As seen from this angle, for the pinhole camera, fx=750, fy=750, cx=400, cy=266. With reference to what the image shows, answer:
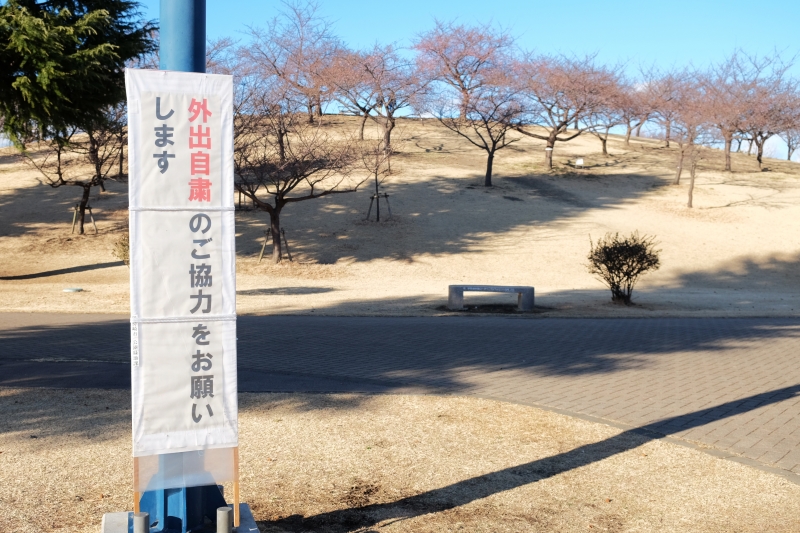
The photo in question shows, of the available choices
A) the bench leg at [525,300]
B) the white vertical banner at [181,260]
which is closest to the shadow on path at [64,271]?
the bench leg at [525,300]

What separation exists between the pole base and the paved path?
11.1ft

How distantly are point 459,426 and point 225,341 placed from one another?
3.04 metres

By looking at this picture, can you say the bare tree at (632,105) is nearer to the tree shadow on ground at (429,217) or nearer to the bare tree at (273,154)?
the tree shadow on ground at (429,217)

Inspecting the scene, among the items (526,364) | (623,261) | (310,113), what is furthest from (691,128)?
(526,364)

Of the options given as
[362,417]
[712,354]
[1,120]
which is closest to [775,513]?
[362,417]

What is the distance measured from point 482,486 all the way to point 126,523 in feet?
7.10

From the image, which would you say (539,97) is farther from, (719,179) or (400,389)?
(400,389)

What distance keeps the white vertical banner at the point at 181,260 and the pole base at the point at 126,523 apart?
0.46m

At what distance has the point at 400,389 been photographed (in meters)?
7.43

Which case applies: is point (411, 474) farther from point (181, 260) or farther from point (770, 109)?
point (770, 109)

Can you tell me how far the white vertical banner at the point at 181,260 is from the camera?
3.41 meters

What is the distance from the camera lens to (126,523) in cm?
375

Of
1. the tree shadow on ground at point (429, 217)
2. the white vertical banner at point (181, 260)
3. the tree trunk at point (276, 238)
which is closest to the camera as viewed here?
the white vertical banner at point (181, 260)

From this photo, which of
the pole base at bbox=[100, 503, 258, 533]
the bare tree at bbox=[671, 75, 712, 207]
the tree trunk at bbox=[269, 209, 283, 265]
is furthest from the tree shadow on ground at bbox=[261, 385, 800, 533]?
the bare tree at bbox=[671, 75, 712, 207]
